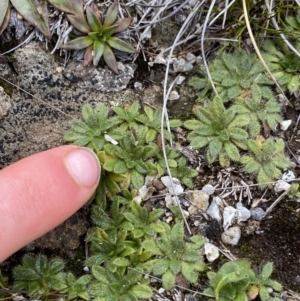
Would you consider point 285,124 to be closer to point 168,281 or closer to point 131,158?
point 131,158

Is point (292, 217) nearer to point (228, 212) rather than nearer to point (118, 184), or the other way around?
point (228, 212)

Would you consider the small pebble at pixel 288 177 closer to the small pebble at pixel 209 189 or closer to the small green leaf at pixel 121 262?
the small pebble at pixel 209 189

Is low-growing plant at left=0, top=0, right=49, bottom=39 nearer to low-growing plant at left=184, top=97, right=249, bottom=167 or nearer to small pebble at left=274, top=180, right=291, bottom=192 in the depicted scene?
low-growing plant at left=184, top=97, right=249, bottom=167

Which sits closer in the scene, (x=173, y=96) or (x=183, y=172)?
(x=183, y=172)

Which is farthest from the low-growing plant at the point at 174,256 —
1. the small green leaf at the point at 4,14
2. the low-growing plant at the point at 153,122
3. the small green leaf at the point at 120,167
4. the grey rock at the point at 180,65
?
the small green leaf at the point at 4,14

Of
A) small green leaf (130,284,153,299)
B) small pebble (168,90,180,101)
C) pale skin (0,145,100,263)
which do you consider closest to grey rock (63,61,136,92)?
small pebble (168,90,180,101)

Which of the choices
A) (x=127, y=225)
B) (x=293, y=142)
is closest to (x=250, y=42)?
(x=293, y=142)

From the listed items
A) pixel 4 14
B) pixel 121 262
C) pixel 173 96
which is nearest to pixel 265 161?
pixel 173 96
